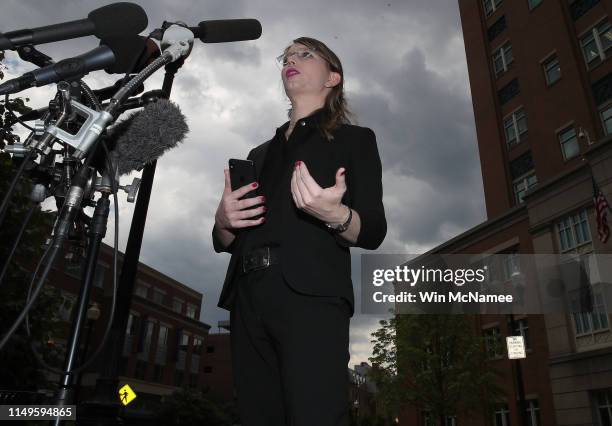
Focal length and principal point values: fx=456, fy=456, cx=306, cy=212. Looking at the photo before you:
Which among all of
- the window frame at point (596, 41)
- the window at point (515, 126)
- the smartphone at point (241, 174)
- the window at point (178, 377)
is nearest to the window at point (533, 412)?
the window at point (515, 126)

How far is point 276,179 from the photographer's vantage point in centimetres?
226

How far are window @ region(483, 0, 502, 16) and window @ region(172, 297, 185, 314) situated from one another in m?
39.7

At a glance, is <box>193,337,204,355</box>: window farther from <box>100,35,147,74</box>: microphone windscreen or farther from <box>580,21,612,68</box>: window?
<box>100,35,147,74</box>: microphone windscreen

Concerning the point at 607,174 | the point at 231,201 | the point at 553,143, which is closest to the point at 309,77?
the point at 231,201

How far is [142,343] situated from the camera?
4122 cm

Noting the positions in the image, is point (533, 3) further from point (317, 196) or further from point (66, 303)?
point (317, 196)

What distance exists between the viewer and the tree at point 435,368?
21.4 meters

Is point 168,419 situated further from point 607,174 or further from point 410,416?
point 607,174

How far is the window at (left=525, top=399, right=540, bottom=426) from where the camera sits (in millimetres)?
23547

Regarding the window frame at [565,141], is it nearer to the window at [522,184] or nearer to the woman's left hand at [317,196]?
the window at [522,184]

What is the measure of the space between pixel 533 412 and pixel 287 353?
1060 inches

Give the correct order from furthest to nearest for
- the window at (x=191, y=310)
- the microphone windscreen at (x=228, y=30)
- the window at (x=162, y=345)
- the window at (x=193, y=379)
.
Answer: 1. the window at (x=191, y=310)
2. the window at (x=193, y=379)
3. the window at (x=162, y=345)
4. the microphone windscreen at (x=228, y=30)

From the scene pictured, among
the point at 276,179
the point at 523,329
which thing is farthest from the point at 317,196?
the point at 523,329

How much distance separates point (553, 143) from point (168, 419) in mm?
29257
